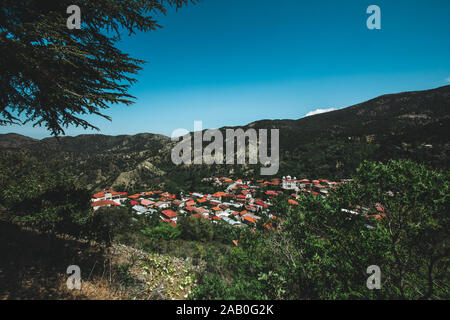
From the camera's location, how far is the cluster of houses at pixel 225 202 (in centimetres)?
3212

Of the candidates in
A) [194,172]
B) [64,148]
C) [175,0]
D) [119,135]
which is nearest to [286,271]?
[175,0]

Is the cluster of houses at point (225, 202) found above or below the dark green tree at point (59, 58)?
below

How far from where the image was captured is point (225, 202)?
42938 mm

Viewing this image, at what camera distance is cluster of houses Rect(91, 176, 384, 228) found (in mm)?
32125

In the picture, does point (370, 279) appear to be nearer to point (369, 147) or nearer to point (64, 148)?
point (369, 147)

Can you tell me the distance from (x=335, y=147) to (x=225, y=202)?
45089 mm

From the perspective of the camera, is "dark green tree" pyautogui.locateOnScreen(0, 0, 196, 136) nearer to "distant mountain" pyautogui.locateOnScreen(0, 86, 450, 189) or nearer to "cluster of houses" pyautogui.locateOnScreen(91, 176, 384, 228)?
"cluster of houses" pyautogui.locateOnScreen(91, 176, 384, 228)

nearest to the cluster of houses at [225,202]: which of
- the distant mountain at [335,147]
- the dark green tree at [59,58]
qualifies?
the distant mountain at [335,147]

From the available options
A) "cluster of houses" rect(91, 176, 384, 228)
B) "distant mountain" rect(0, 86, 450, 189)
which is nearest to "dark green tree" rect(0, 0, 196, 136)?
"cluster of houses" rect(91, 176, 384, 228)

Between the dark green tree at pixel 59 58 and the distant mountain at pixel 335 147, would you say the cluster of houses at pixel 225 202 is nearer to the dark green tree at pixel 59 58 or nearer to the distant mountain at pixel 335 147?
the distant mountain at pixel 335 147

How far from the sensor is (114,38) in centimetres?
413

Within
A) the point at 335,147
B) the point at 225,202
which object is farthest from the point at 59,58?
the point at 335,147

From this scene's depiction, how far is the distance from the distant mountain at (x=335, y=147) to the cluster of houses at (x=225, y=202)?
1286 centimetres

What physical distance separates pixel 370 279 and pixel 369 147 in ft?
206
